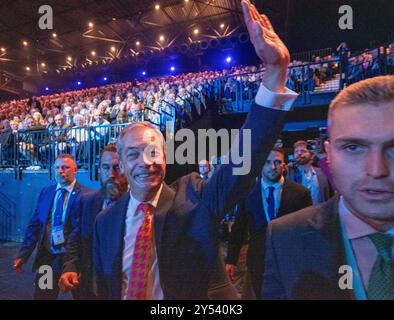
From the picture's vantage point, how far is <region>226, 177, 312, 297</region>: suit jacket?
1853mm

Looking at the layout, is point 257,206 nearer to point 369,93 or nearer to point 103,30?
point 369,93

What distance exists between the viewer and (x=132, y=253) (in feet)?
3.44

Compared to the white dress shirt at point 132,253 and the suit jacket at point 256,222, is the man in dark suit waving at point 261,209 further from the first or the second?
the white dress shirt at point 132,253

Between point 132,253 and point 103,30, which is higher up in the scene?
point 103,30

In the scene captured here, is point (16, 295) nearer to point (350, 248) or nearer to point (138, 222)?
point (138, 222)

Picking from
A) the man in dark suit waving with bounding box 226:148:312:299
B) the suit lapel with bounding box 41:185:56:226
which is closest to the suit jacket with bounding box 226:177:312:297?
the man in dark suit waving with bounding box 226:148:312:299

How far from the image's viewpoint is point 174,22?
10930mm

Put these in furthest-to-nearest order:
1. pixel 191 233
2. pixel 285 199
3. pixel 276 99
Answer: pixel 285 199 → pixel 191 233 → pixel 276 99

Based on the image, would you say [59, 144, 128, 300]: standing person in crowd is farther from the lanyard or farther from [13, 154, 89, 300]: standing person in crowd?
the lanyard

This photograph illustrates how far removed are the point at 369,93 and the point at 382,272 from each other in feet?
1.56

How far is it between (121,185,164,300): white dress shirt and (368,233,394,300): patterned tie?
0.68m

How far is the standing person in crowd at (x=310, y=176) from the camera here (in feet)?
8.03

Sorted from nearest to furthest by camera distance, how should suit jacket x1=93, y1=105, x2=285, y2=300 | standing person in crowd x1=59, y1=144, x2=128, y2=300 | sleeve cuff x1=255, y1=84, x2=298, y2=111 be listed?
sleeve cuff x1=255, y1=84, x2=298, y2=111, suit jacket x1=93, y1=105, x2=285, y2=300, standing person in crowd x1=59, y1=144, x2=128, y2=300

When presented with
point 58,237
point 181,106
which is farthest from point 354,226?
point 181,106
